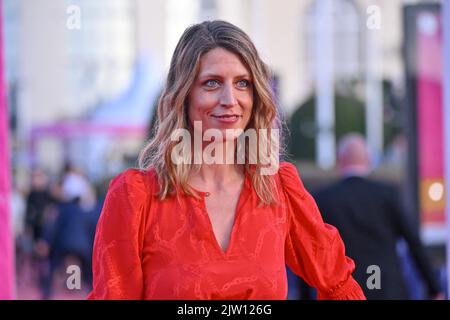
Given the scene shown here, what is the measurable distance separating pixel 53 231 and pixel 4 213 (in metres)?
5.67

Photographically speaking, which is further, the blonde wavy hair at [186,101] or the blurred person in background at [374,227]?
the blurred person in background at [374,227]

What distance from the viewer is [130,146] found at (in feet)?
88.0

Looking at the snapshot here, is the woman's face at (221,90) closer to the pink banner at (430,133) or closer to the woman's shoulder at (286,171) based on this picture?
the woman's shoulder at (286,171)

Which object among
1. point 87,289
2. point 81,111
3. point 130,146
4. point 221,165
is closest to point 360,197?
point 221,165

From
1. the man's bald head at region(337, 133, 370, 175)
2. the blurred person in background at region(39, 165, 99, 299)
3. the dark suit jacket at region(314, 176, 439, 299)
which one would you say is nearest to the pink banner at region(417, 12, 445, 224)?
the man's bald head at region(337, 133, 370, 175)

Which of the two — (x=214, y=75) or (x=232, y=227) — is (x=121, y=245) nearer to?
(x=232, y=227)

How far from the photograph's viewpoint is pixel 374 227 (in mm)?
4742

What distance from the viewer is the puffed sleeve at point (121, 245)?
1938mm

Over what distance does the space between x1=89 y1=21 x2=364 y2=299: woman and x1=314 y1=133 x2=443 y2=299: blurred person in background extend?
253cm

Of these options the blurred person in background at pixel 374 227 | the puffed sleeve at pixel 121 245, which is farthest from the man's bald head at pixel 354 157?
the puffed sleeve at pixel 121 245

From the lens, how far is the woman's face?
6.59 feet

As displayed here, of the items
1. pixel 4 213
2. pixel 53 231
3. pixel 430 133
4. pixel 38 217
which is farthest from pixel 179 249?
pixel 38 217

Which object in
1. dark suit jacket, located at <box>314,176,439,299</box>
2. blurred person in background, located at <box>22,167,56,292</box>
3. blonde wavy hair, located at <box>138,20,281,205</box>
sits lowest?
blurred person in background, located at <box>22,167,56,292</box>

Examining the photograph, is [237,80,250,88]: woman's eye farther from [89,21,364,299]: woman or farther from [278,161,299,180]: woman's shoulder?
[278,161,299,180]: woman's shoulder
